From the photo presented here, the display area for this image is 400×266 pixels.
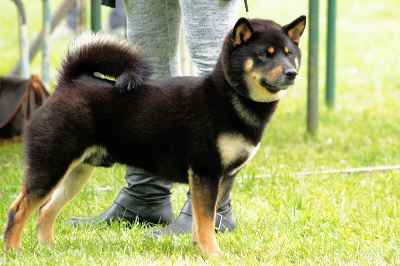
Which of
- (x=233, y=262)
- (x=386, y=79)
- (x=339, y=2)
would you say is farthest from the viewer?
(x=339, y=2)

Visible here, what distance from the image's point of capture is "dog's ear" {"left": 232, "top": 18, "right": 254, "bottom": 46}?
2703 mm

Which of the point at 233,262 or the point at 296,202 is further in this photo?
the point at 296,202

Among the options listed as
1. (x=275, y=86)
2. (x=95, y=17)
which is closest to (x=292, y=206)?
(x=275, y=86)

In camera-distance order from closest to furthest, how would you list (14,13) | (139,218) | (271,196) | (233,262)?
(233,262) < (139,218) < (271,196) < (14,13)

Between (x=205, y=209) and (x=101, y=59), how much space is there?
908mm

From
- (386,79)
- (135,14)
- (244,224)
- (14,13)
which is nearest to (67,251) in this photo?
(244,224)

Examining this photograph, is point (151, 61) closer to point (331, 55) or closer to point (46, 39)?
point (46, 39)

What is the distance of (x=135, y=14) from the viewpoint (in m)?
3.38

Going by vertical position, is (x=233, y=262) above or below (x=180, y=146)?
below

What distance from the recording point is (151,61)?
3.38 metres

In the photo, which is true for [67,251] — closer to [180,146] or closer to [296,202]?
[180,146]

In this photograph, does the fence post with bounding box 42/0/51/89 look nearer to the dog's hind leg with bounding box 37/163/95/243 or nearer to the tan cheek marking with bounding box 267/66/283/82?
the dog's hind leg with bounding box 37/163/95/243

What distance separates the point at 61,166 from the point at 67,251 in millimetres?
431

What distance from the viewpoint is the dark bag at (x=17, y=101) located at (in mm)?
5520
